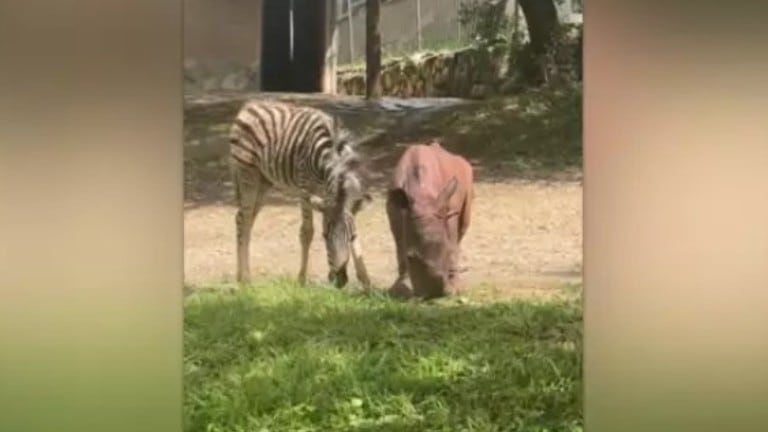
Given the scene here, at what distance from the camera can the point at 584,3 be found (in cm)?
531

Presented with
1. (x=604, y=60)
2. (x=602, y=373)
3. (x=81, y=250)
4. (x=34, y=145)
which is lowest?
(x=602, y=373)

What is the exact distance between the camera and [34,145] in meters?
5.28

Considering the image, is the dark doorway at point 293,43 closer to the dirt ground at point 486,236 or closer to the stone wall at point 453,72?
the stone wall at point 453,72

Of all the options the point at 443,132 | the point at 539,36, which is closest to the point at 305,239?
the point at 443,132

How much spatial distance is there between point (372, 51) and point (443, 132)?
1.39 feet

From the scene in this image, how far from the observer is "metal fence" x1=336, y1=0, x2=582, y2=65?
17.4 feet

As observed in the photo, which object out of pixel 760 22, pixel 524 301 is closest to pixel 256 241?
pixel 524 301

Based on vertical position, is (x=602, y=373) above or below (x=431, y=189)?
below

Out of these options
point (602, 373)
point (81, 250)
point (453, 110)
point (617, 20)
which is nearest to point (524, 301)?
point (602, 373)

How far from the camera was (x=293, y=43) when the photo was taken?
5297 mm

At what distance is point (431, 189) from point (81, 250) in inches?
55.1

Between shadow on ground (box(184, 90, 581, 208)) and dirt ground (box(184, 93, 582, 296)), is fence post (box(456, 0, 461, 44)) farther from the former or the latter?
dirt ground (box(184, 93, 582, 296))

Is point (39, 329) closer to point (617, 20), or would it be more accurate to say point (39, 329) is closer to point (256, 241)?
point (256, 241)

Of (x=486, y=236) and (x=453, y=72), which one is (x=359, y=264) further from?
(x=453, y=72)
